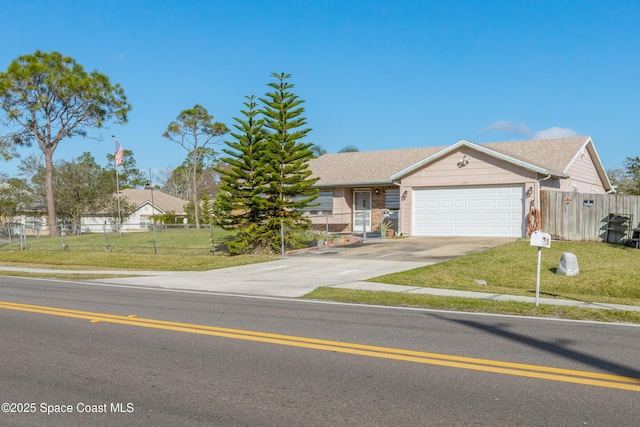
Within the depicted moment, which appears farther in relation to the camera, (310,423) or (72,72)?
(72,72)

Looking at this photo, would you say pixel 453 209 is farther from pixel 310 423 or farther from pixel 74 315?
pixel 310 423

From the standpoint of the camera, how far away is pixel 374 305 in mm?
11117

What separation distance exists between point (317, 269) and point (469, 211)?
1080 centimetres

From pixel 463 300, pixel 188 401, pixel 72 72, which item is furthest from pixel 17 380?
pixel 72 72

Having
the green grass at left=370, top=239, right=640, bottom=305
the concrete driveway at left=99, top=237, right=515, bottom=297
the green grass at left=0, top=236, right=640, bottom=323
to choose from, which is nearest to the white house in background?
the green grass at left=0, top=236, right=640, bottom=323

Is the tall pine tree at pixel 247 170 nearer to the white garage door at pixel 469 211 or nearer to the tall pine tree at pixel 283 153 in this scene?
the tall pine tree at pixel 283 153

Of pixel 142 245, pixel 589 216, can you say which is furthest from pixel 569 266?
pixel 142 245

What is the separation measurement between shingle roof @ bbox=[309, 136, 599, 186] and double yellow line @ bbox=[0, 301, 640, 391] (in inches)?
717

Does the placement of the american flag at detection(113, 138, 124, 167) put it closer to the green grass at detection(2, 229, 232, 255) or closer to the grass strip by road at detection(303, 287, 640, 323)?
the green grass at detection(2, 229, 232, 255)

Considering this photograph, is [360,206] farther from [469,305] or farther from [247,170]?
[469,305]

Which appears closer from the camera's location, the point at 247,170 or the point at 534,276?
the point at 534,276

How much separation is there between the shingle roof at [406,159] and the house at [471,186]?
5 cm

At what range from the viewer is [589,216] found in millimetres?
21859

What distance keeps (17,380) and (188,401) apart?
6.85 ft
